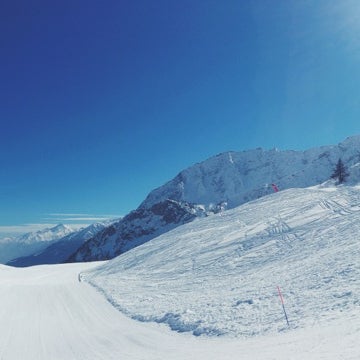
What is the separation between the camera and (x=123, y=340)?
45.5ft

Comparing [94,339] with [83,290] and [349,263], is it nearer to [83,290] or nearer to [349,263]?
[349,263]

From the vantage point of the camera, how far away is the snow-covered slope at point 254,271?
13.8m

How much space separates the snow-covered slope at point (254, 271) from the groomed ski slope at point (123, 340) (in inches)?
31.0

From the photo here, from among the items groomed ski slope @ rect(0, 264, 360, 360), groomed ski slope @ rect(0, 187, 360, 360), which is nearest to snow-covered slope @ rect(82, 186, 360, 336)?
groomed ski slope @ rect(0, 187, 360, 360)

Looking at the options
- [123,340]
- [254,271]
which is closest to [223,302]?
[123,340]

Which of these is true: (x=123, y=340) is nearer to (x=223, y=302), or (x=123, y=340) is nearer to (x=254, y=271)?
(x=223, y=302)

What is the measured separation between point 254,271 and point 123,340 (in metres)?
11.2

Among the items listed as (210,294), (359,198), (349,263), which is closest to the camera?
(349,263)

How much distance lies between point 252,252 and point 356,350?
18540 millimetres

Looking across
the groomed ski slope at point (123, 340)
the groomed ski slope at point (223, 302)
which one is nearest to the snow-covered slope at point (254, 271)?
the groomed ski slope at point (223, 302)

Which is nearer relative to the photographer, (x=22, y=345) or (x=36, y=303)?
(x=22, y=345)

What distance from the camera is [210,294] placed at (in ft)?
64.7

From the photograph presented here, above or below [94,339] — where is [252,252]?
above

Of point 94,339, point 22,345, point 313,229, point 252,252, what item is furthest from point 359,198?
point 22,345
